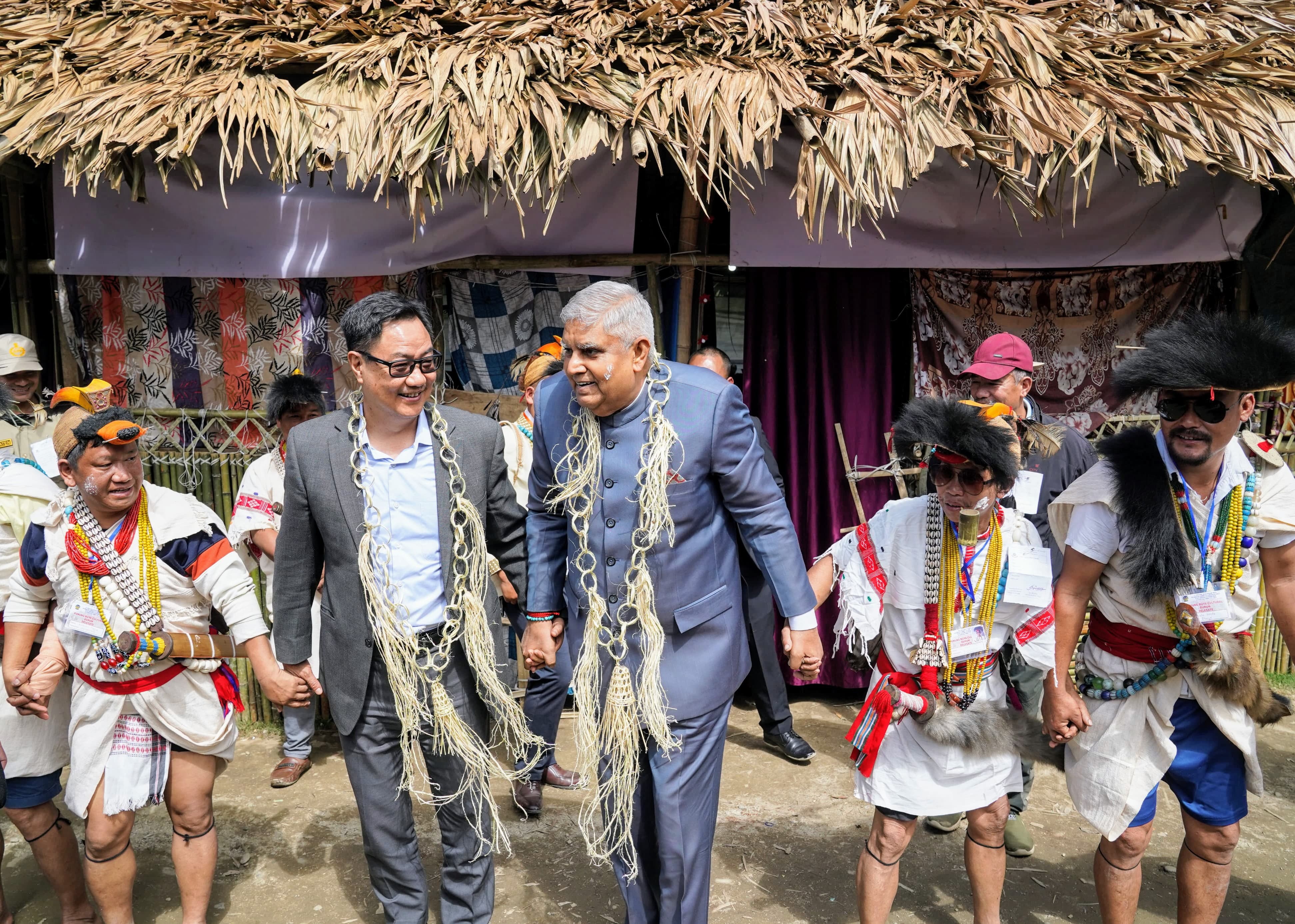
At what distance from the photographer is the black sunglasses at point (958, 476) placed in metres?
2.71

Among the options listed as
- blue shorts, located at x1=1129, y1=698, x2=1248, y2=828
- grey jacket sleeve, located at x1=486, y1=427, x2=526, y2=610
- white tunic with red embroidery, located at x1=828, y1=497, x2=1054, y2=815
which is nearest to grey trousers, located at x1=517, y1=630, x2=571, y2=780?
grey jacket sleeve, located at x1=486, y1=427, x2=526, y2=610

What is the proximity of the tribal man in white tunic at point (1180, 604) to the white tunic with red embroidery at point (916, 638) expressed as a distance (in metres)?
0.14

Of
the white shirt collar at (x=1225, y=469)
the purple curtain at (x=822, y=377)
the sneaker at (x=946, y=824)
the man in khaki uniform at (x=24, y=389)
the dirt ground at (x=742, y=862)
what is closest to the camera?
the white shirt collar at (x=1225, y=469)

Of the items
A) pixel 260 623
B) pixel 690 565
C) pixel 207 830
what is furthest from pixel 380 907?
pixel 690 565

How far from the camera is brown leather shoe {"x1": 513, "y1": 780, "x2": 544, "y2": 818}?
406 centimetres

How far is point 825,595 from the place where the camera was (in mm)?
2965

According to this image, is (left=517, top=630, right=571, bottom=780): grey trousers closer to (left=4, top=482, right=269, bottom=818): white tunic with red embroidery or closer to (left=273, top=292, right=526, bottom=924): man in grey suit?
(left=273, top=292, right=526, bottom=924): man in grey suit

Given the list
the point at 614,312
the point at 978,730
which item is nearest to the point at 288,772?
the point at 614,312

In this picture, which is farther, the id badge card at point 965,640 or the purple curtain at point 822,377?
the purple curtain at point 822,377

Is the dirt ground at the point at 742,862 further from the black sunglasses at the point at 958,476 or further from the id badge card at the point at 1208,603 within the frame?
the black sunglasses at the point at 958,476

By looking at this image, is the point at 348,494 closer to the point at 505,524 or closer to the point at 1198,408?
the point at 505,524

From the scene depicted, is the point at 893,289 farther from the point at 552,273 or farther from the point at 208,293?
the point at 208,293

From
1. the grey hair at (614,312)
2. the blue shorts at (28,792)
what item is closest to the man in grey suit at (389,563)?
the grey hair at (614,312)

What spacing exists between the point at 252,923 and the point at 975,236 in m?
4.32
